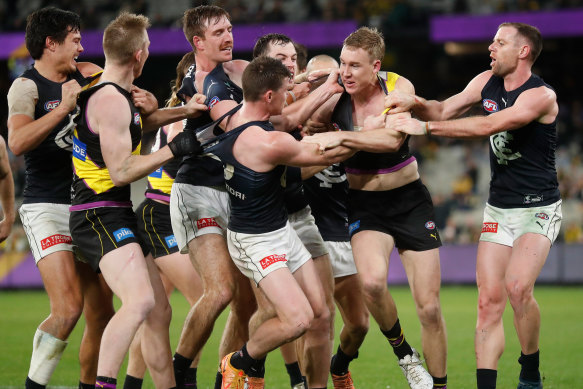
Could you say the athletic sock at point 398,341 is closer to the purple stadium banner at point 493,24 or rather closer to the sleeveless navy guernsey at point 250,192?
the sleeveless navy guernsey at point 250,192

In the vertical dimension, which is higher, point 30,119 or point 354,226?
point 30,119

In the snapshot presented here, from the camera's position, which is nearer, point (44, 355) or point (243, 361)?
point (243, 361)

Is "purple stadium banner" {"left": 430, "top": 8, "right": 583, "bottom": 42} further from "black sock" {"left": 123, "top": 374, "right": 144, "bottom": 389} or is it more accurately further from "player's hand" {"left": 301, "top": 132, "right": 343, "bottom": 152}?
"black sock" {"left": 123, "top": 374, "right": 144, "bottom": 389}

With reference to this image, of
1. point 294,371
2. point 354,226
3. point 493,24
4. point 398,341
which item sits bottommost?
point 294,371

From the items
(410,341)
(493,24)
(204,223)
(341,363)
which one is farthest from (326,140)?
(493,24)

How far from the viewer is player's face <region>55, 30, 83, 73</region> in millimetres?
7188

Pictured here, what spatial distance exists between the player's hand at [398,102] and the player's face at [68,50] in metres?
2.88

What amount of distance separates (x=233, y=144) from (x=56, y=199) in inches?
71.6

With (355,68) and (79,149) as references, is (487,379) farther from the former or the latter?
(79,149)

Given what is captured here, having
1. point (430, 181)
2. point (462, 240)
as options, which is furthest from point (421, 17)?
point (462, 240)

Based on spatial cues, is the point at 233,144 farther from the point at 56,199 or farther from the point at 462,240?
the point at 462,240

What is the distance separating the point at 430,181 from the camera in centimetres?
2573

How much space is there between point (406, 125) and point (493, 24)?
17845mm

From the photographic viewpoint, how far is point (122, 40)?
21.5 feet
